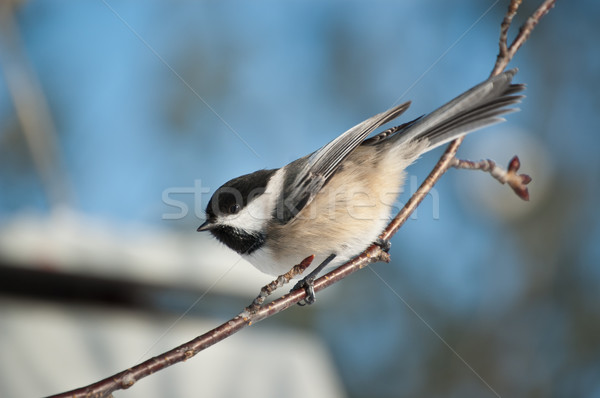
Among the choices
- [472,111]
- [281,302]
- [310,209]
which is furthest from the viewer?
[310,209]

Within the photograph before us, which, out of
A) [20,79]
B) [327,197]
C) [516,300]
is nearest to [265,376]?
[327,197]

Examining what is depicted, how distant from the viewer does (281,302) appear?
1.41 m

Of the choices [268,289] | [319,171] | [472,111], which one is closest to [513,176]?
[472,111]

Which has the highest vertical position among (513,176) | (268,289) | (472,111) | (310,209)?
(310,209)

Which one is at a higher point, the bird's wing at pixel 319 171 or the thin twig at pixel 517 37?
the bird's wing at pixel 319 171

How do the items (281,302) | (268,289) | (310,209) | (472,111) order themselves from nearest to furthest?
1. (268,289)
2. (281,302)
3. (472,111)
4. (310,209)

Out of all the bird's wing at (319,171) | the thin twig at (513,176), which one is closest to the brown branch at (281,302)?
the thin twig at (513,176)

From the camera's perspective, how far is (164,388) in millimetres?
2844

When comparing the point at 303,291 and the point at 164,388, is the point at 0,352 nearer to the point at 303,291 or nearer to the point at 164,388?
the point at 164,388

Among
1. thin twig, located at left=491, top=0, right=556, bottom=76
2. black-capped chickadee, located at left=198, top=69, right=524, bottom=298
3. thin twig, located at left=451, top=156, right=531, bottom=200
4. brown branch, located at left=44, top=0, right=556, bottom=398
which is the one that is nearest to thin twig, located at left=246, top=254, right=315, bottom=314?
brown branch, located at left=44, top=0, right=556, bottom=398

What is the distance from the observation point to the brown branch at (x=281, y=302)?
42.9 inches

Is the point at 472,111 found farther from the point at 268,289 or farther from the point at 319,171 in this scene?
the point at 268,289

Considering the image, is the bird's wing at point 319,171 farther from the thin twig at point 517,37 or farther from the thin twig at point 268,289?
the thin twig at point 268,289

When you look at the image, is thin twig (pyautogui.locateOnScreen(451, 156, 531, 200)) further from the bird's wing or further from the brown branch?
the bird's wing
